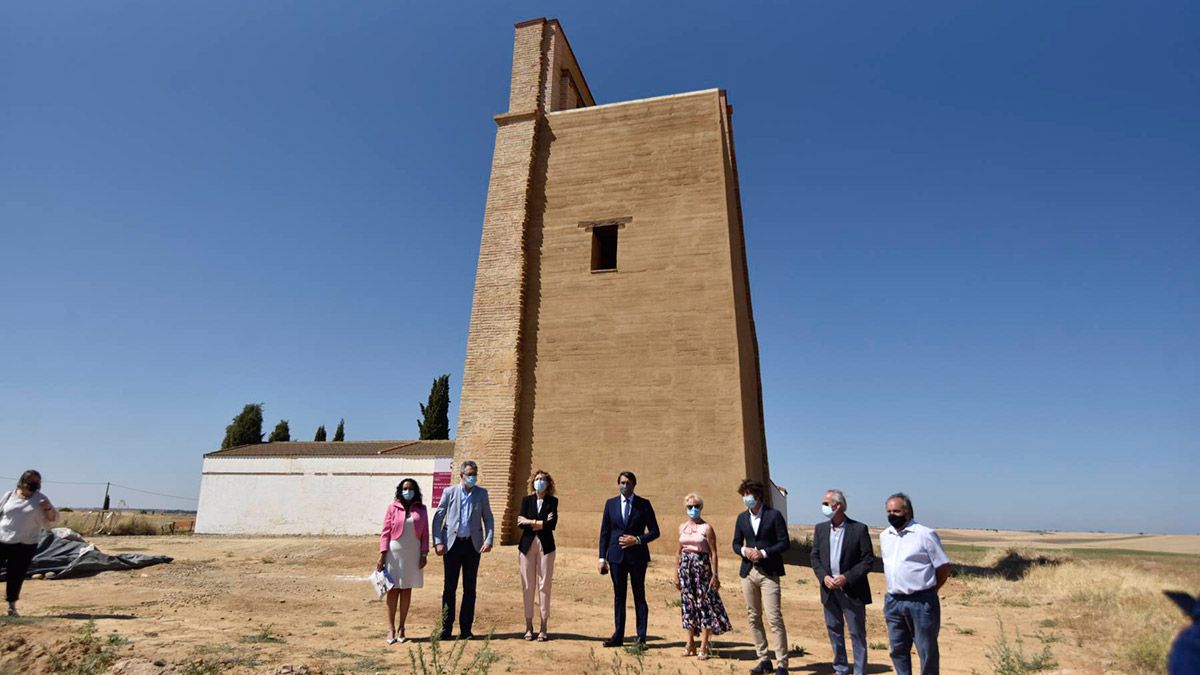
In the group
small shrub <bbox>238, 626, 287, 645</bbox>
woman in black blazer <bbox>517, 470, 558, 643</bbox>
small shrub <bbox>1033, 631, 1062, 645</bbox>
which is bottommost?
small shrub <bbox>1033, 631, 1062, 645</bbox>

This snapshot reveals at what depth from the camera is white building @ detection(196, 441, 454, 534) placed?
930 inches

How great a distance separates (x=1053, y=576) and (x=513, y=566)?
10210mm

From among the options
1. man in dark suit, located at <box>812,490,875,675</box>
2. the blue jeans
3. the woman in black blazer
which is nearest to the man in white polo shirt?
the blue jeans

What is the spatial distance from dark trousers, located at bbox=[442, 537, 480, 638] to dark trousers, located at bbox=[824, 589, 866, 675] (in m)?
3.06

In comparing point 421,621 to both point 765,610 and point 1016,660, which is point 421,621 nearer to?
point 765,610

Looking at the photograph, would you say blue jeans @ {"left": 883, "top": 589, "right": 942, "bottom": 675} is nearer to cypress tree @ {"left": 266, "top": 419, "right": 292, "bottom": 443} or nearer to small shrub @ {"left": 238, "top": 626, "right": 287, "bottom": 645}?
small shrub @ {"left": 238, "top": 626, "right": 287, "bottom": 645}

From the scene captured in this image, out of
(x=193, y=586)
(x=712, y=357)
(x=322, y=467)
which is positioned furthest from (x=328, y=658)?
(x=322, y=467)

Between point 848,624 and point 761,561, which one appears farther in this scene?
point 761,561

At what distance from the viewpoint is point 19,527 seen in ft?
21.6

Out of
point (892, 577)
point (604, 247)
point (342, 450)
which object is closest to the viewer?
point (892, 577)

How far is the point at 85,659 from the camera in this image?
16.5 ft

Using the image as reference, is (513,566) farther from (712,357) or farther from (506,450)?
(712,357)

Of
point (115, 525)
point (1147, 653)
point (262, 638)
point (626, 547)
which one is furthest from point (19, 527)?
point (115, 525)

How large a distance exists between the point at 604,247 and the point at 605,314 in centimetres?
254
